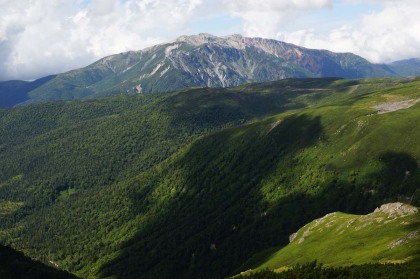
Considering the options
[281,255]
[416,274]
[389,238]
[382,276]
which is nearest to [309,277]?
[382,276]

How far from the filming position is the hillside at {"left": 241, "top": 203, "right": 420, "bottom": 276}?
402 ft

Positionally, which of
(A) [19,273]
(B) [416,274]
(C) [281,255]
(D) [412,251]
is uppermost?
(B) [416,274]

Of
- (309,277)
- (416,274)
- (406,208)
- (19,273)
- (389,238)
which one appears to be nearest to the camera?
(416,274)

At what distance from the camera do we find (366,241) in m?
149

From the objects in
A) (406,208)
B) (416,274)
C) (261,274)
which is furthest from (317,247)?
(416,274)

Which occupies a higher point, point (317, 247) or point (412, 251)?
point (412, 251)

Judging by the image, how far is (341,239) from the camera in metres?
169

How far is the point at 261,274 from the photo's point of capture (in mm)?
122312

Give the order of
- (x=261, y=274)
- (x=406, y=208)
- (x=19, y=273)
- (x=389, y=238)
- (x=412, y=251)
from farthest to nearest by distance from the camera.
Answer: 1. (x=19, y=273)
2. (x=406, y=208)
3. (x=389, y=238)
4. (x=261, y=274)
5. (x=412, y=251)

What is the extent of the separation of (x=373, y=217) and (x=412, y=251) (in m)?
60.3

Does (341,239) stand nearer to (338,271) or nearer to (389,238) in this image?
(389,238)

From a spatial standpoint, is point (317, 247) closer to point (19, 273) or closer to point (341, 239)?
point (341, 239)

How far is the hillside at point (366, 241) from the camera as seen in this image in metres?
122

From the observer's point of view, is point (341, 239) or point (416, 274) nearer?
point (416, 274)
